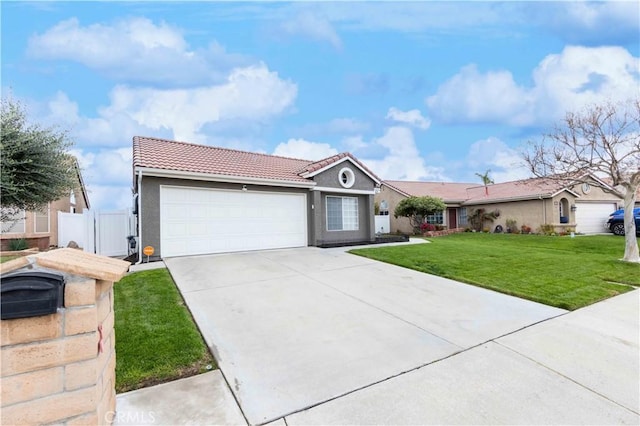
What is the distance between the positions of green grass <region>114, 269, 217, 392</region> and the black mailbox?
5.61 ft

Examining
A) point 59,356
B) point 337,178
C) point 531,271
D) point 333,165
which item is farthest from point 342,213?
point 59,356

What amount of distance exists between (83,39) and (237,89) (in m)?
5.88

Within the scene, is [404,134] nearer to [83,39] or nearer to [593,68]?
[593,68]

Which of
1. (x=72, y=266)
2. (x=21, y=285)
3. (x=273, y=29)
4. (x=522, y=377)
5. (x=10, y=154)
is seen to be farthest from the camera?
(x=273, y=29)

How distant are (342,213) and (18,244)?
15.4 meters

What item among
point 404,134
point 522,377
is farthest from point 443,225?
point 522,377

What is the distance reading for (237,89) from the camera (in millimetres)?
13203

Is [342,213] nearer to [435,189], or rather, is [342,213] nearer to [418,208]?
[418,208]

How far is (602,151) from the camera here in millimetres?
11945

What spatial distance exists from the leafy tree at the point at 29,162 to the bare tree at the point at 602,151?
1658 centimetres

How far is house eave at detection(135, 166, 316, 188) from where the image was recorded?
9.63 m

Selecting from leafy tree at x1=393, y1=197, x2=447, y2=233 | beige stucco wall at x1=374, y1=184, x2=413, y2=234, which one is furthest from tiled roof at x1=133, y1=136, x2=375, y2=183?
beige stucco wall at x1=374, y1=184, x2=413, y2=234

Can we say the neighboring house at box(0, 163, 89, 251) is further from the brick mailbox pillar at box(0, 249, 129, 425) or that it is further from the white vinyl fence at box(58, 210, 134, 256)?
the brick mailbox pillar at box(0, 249, 129, 425)

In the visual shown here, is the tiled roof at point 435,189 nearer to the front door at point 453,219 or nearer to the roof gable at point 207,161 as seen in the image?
the front door at point 453,219
